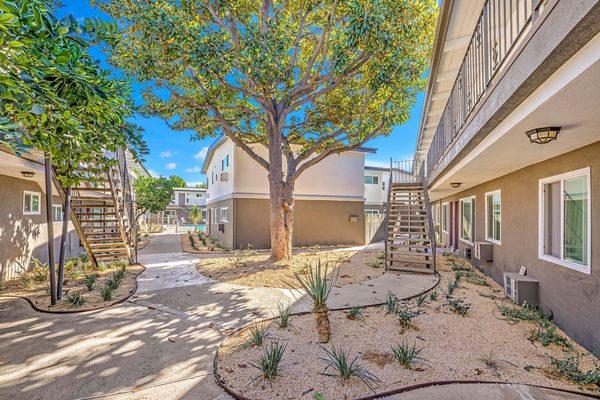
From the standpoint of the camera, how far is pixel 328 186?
611 inches

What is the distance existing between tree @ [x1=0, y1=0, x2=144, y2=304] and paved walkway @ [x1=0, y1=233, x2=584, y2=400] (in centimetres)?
244

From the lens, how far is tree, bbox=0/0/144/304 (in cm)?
218

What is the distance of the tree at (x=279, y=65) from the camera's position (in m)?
6.95

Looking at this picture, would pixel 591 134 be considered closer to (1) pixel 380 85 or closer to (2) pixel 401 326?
(2) pixel 401 326

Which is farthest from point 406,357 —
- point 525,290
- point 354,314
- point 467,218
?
point 467,218

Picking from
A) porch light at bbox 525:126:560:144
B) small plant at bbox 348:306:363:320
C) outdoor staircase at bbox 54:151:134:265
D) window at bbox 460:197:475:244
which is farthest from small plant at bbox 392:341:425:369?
outdoor staircase at bbox 54:151:134:265

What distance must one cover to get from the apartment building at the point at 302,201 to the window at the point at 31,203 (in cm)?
671

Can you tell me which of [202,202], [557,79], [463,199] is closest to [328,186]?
[463,199]

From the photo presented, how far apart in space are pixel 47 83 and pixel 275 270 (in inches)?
259

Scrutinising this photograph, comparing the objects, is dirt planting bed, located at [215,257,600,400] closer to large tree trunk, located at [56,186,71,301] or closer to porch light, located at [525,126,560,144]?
porch light, located at [525,126,560,144]

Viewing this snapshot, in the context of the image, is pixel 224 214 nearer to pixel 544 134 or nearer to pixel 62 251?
pixel 62 251

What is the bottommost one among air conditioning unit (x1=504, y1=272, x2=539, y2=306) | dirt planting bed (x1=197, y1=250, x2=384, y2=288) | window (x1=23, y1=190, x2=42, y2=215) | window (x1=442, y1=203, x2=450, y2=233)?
dirt planting bed (x1=197, y1=250, x2=384, y2=288)

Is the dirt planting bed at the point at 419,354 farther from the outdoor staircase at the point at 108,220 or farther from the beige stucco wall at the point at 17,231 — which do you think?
the beige stucco wall at the point at 17,231

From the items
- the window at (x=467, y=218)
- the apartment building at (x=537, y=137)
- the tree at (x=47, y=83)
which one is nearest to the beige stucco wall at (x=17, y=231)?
the tree at (x=47, y=83)
